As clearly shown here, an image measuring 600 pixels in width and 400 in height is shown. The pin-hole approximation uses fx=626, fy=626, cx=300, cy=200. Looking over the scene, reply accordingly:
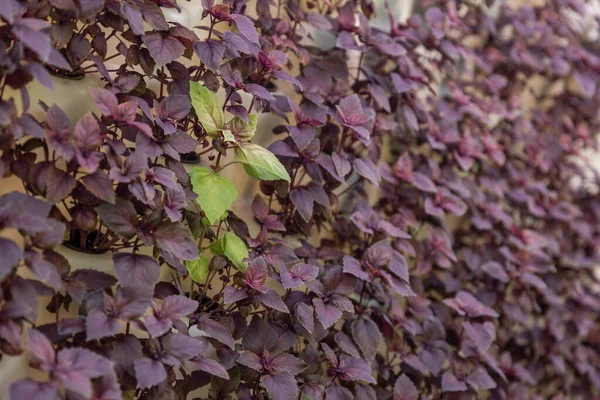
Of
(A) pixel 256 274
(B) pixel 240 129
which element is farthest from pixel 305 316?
(B) pixel 240 129

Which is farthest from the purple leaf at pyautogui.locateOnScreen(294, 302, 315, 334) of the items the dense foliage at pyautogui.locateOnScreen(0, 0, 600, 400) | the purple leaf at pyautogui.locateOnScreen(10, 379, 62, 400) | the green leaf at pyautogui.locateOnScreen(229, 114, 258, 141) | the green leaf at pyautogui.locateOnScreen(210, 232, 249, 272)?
the purple leaf at pyautogui.locateOnScreen(10, 379, 62, 400)

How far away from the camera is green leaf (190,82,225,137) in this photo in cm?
117

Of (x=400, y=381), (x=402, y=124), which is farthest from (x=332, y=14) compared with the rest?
(x=400, y=381)

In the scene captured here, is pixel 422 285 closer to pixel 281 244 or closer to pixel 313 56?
pixel 281 244

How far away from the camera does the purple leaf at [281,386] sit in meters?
1.13

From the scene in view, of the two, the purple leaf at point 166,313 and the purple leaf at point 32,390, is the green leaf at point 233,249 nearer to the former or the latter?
the purple leaf at point 166,313

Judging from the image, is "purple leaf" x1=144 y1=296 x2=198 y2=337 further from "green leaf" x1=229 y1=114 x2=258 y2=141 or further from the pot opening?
"green leaf" x1=229 y1=114 x2=258 y2=141

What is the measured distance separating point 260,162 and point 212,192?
0.11 meters

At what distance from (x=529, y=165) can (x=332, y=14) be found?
0.84 meters

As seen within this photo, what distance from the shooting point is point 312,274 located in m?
1.21

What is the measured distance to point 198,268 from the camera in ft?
3.99

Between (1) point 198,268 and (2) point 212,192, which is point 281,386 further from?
(2) point 212,192

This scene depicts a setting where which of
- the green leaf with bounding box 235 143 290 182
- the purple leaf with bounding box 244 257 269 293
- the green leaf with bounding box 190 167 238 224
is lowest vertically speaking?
the purple leaf with bounding box 244 257 269 293

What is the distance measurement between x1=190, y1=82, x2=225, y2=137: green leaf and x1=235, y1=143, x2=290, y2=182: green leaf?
6 centimetres
